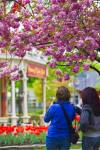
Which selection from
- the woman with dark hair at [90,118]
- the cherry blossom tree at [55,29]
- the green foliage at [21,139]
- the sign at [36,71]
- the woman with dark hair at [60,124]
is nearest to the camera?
the woman with dark hair at [90,118]

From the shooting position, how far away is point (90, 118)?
11.2 metres

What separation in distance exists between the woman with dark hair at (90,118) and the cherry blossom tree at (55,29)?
0.95m

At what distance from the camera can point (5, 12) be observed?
12.5m

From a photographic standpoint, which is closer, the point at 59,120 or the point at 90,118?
the point at 90,118

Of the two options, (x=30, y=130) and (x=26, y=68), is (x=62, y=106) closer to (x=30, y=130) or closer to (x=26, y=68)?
(x=30, y=130)

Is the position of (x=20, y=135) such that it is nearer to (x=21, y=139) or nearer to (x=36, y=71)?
(x=21, y=139)

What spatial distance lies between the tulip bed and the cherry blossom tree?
25.9 ft

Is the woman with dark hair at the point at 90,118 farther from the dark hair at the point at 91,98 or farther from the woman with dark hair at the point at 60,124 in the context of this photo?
the woman with dark hair at the point at 60,124

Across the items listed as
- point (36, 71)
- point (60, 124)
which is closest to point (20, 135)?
point (36, 71)

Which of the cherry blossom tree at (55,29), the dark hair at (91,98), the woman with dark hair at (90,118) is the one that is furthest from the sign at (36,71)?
the dark hair at (91,98)

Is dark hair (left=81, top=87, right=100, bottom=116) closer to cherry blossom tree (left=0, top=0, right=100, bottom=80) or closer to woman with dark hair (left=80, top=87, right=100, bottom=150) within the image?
woman with dark hair (left=80, top=87, right=100, bottom=150)

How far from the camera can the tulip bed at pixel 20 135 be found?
20828 millimetres

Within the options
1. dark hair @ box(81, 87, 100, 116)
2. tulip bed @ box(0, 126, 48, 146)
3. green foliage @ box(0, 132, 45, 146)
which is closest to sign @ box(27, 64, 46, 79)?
tulip bed @ box(0, 126, 48, 146)

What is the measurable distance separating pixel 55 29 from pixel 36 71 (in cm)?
1879
